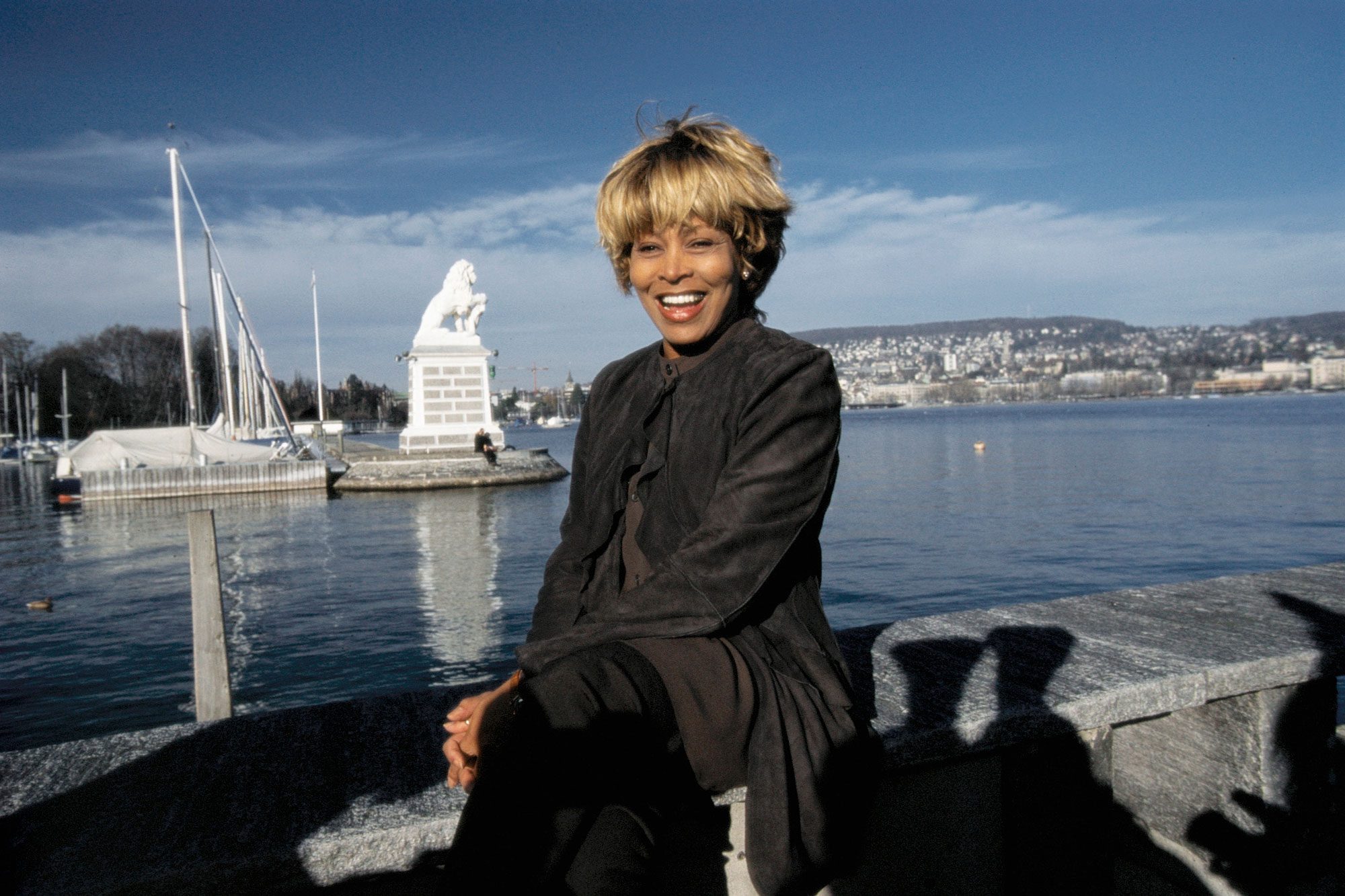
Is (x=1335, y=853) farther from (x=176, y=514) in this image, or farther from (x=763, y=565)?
(x=176, y=514)

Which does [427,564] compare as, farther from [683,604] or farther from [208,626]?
[683,604]

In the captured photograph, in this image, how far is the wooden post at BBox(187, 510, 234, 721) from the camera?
5449 millimetres

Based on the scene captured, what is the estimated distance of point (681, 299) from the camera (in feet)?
6.25

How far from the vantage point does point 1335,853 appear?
2.37m

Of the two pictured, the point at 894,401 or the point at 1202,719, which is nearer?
the point at 1202,719

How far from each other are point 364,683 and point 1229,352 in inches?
8580

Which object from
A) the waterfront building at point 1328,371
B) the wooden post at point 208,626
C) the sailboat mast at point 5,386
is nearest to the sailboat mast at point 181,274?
the wooden post at point 208,626

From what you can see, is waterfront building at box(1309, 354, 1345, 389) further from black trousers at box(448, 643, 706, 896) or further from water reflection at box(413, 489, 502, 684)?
black trousers at box(448, 643, 706, 896)

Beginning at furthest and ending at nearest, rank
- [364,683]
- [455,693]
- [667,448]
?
[364,683], [455,693], [667,448]

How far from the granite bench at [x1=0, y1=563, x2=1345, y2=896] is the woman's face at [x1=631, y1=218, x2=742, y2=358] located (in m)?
0.86

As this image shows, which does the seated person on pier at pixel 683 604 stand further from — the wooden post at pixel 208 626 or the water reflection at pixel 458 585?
the water reflection at pixel 458 585

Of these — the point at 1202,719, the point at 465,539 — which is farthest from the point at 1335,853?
the point at 465,539

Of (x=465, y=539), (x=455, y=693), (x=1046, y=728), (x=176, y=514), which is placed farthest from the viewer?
(x=176, y=514)

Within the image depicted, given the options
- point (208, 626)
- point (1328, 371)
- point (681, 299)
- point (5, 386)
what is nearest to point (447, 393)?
point (208, 626)
